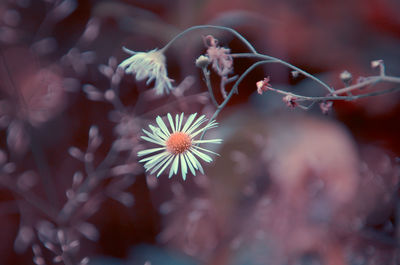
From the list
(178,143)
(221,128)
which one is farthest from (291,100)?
(221,128)

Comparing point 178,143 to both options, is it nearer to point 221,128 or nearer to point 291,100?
point 291,100

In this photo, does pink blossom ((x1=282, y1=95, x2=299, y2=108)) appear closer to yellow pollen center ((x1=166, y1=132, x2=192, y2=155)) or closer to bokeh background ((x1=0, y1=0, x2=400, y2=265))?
yellow pollen center ((x1=166, y1=132, x2=192, y2=155))

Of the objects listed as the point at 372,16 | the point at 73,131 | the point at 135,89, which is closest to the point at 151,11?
the point at 135,89

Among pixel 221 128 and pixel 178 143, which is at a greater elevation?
pixel 178 143

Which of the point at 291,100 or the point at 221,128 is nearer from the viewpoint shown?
the point at 291,100

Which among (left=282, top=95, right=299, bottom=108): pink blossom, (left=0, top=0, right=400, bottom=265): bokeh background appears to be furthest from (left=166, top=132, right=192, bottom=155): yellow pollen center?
(left=0, top=0, right=400, bottom=265): bokeh background

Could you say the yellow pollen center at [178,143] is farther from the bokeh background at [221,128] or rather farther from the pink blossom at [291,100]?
the bokeh background at [221,128]

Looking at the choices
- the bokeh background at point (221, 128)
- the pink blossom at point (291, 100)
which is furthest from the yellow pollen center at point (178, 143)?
the bokeh background at point (221, 128)
